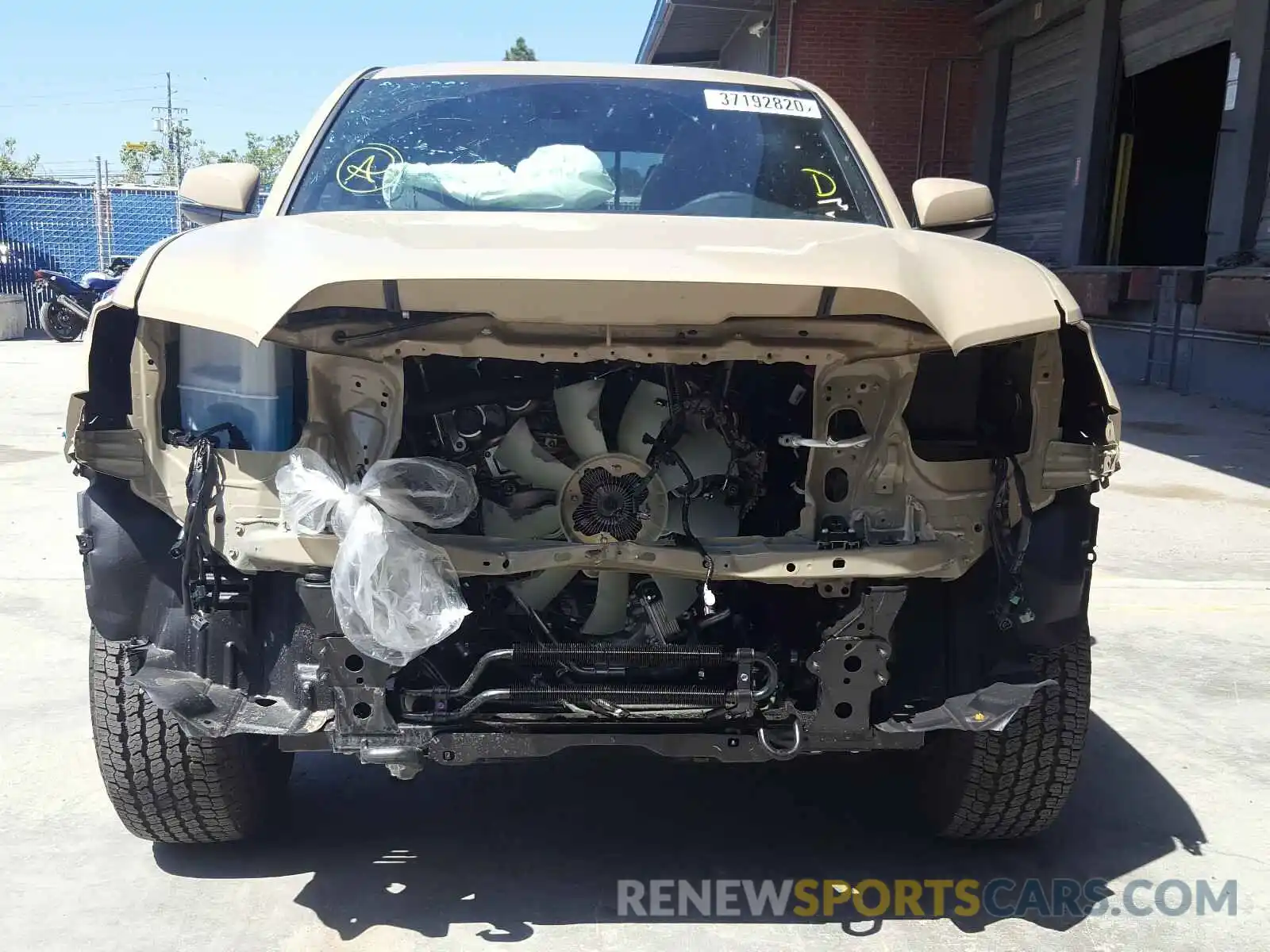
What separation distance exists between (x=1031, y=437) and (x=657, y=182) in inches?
54.3

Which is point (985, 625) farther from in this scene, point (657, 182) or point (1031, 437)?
point (657, 182)

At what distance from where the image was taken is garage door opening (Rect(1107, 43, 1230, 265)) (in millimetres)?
15031

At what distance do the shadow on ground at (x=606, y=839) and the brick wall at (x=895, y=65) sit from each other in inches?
596

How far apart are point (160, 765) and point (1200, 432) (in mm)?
9084

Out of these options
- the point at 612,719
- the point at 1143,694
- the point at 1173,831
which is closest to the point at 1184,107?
the point at 1143,694

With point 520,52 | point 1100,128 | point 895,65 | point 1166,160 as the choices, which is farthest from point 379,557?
point 520,52

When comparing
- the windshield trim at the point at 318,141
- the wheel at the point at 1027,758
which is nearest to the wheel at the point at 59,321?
the windshield trim at the point at 318,141

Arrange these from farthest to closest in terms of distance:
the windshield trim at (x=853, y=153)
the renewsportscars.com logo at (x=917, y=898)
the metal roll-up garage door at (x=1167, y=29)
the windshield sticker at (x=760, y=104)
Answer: the metal roll-up garage door at (x=1167, y=29) → the windshield sticker at (x=760, y=104) → the windshield trim at (x=853, y=153) → the renewsportscars.com logo at (x=917, y=898)

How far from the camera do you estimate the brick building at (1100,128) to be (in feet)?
36.3

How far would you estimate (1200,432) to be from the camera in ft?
32.4

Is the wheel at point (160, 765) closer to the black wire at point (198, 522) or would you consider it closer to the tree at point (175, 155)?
the black wire at point (198, 522)

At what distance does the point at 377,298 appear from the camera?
233 centimetres

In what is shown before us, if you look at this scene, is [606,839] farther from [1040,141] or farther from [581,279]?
[1040,141]

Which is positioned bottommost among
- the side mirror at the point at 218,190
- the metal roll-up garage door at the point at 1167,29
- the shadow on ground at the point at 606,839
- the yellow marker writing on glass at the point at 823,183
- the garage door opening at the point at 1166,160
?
the shadow on ground at the point at 606,839
